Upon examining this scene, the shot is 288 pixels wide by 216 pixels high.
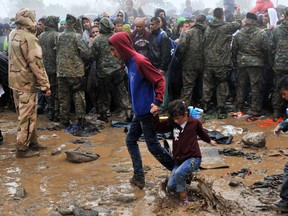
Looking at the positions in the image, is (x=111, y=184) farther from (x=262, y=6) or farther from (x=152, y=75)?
(x=262, y=6)

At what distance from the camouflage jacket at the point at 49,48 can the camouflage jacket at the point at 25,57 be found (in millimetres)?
2152

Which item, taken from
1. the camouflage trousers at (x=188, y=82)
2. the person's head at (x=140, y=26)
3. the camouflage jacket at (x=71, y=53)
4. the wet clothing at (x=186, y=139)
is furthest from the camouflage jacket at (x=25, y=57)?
the camouflage trousers at (x=188, y=82)

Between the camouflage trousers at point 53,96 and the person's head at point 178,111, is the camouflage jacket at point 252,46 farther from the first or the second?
the person's head at point 178,111

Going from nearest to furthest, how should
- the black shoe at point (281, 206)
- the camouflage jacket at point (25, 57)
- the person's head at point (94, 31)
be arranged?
1. the black shoe at point (281, 206)
2. the camouflage jacket at point (25, 57)
3. the person's head at point (94, 31)

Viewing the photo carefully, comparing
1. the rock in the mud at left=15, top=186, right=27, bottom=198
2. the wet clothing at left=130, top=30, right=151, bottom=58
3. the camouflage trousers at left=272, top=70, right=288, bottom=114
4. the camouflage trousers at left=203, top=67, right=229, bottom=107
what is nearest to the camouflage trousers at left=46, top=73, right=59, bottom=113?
the wet clothing at left=130, top=30, right=151, bottom=58

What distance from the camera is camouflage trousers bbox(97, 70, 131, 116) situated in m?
8.59

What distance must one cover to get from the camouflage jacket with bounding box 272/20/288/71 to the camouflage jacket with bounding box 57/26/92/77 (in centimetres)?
362

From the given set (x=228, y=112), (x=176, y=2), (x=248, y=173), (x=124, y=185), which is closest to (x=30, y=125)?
(x=124, y=185)

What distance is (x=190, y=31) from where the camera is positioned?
29.2 ft

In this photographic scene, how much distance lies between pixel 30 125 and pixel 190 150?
9.89ft

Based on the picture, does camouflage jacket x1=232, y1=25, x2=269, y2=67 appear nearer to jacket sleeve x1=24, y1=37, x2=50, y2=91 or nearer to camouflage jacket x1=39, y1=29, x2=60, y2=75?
camouflage jacket x1=39, y1=29, x2=60, y2=75

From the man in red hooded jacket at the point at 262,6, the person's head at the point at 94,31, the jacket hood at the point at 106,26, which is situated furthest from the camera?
the man in red hooded jacket at the point at 262,6

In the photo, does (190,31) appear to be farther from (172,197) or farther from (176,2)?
(176,2)

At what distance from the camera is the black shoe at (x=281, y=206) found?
13.8 ft
